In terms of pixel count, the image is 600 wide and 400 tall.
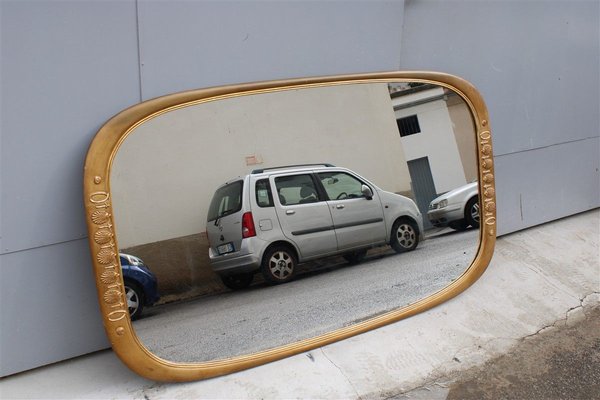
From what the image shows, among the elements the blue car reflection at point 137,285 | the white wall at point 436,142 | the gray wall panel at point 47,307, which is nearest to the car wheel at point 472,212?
the white wall at point 436,142

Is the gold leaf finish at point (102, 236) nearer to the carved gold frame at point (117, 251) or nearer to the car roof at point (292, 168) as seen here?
the carved gold frame at point (117, 251)

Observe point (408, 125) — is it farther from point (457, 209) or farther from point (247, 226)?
point (247, 226)

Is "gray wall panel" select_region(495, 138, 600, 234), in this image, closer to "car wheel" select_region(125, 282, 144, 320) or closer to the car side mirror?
the car side mirror

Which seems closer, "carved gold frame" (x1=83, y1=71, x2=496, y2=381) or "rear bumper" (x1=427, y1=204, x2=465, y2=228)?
"carved gold frame" (x1=83, y1=71, x2=496, y2=381)

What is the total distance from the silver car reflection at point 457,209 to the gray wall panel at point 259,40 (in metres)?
0.77

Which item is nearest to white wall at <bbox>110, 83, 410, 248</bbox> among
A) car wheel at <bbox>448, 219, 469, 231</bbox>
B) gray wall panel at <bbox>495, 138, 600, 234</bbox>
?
car wheel at <bbox>448, 219, 469, 231</bbox>

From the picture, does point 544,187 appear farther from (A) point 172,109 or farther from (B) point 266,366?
(A) point 172,109

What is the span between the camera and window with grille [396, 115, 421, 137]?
2301 millimetres

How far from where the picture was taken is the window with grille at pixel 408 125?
2301 mm

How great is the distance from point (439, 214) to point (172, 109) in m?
1.42

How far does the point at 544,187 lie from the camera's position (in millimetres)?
3371

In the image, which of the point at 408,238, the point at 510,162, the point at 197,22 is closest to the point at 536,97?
the point at 510,162

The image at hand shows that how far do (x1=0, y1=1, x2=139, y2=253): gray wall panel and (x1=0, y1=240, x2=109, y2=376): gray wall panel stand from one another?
80 mm

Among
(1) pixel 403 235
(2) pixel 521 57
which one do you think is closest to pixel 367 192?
(1) pixel 403 235
